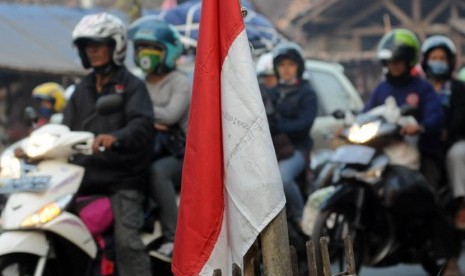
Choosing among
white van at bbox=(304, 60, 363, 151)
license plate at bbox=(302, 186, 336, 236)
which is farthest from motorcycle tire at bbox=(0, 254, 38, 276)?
white van at bbox=(304, 60, 363, 151)

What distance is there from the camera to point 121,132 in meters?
6.96

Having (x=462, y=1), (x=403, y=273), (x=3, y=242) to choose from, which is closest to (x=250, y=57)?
(x=3, y=242)

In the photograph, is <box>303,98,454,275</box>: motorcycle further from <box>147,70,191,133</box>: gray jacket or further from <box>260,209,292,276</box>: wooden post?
<box>260,209,292,276</box>: wooden post

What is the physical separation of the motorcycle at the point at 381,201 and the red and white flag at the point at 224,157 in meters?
3.76

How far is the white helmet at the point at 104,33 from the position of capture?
732 centimetres

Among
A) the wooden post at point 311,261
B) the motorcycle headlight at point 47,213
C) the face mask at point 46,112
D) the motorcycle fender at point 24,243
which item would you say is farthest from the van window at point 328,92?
the wooden post at point 311,261

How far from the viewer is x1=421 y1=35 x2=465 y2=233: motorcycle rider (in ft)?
29.4

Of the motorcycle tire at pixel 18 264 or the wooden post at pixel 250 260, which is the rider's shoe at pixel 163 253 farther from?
the wooden post at pixel 250 260

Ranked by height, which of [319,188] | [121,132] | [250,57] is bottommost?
[319,188]

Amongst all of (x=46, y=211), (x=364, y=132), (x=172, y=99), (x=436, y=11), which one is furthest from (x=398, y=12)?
(x=46, y=211)

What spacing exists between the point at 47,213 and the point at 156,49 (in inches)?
74.2

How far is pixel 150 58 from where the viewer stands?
26.0 feet

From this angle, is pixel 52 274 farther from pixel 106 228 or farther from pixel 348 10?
pixel 348 10

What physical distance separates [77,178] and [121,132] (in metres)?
0.40
